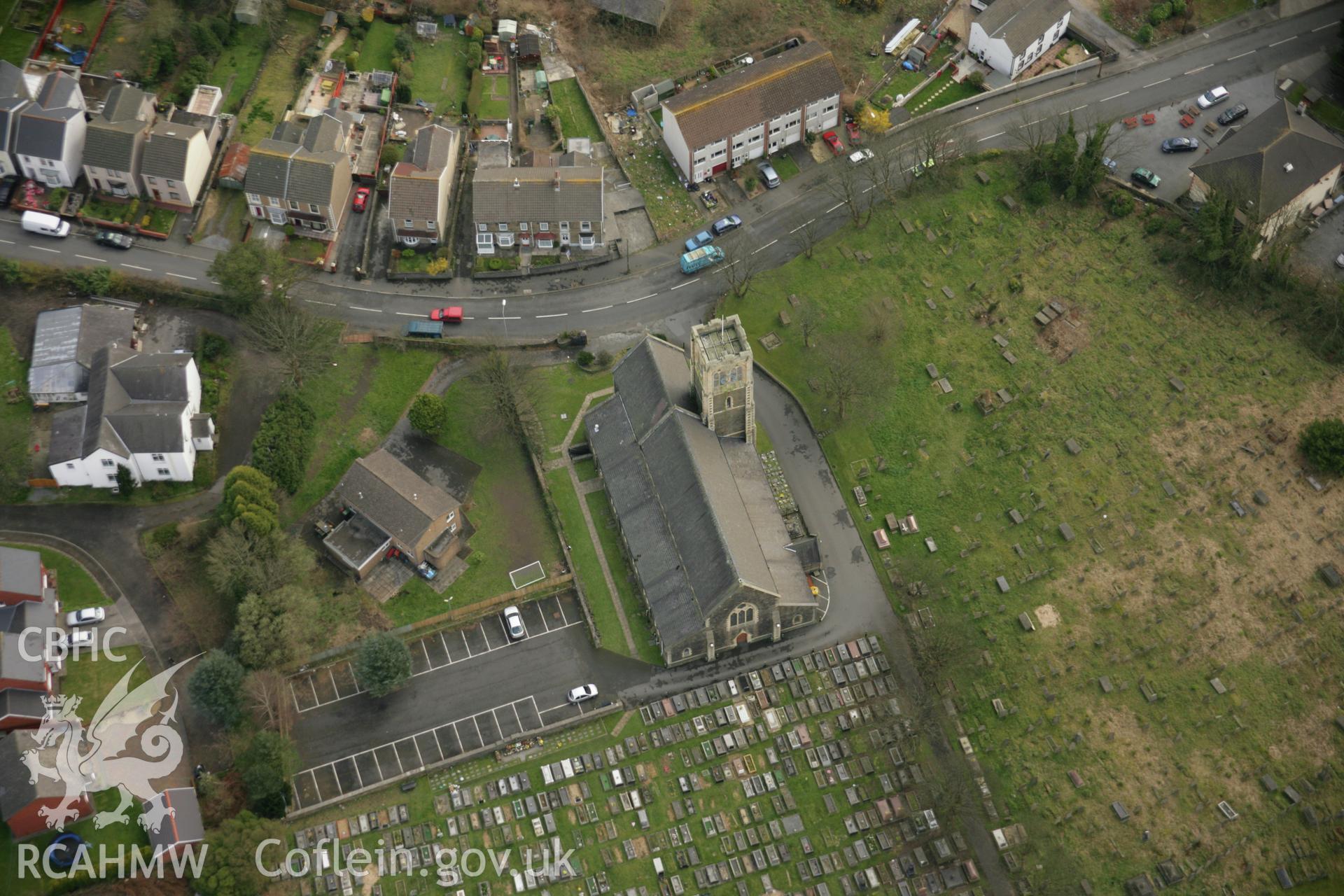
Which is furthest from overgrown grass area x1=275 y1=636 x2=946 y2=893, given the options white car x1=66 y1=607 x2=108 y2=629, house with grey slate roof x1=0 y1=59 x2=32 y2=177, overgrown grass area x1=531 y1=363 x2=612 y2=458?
house with grey slate roof x1=0 y1=59 x2=32 y2=177

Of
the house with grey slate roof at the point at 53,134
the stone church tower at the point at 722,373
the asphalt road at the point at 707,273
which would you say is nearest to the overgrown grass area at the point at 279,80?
the house with grey slate roof at the point at 53,134

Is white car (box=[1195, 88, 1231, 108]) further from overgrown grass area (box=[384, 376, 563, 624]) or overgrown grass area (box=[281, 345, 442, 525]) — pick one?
overgrown grass area (box=[281, 345, 442, 525])

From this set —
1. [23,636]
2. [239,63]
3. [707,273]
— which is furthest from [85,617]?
[707,273]

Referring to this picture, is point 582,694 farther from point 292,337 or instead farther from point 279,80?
point 279,80

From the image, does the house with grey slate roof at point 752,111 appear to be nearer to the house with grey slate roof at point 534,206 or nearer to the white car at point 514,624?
the house with grey slate roof at point 534,206

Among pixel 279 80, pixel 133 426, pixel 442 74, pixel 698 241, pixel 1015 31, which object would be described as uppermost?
pixel 1015 31

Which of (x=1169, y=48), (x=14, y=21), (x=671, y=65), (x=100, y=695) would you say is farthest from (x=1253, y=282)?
(x=14, y=21)

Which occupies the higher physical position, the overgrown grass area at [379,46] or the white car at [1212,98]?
the white car at [1212,98]

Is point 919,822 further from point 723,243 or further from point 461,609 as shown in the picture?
point 723,243
